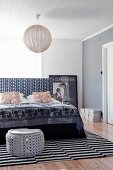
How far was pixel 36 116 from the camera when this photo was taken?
4660mm

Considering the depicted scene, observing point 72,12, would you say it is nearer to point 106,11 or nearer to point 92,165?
point 106,11

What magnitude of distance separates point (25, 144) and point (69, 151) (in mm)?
690

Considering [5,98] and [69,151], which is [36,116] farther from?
[5,98]

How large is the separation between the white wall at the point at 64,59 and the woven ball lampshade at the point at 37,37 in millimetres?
2726

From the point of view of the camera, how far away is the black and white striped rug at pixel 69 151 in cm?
337

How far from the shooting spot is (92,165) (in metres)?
3.13

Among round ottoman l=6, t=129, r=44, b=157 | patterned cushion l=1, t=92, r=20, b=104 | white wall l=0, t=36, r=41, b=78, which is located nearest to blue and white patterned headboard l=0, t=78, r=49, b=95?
white wall l=0, t=36, r=41, b=78

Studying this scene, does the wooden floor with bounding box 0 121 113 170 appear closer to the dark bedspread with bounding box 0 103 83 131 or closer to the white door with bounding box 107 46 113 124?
the dark bedspread with bounding box 0 103 83 131

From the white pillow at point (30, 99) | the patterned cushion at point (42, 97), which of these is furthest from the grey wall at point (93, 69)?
the white pillow at point (30, 99)

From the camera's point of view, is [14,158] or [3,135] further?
[3,135]

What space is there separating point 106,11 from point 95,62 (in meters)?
2.44

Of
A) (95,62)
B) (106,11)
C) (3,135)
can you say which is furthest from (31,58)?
(3,135)

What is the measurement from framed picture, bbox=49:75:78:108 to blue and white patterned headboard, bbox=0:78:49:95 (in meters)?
0.42

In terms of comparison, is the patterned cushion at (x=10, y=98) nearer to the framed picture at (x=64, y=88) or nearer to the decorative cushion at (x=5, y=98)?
the decorative cushion at (x=5, y=98)
